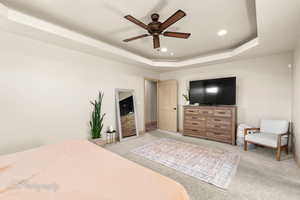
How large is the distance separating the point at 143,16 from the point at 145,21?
16cm

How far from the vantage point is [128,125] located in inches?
169

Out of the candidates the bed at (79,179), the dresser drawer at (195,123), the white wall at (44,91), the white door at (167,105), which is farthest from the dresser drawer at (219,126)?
the bed at (79,179)

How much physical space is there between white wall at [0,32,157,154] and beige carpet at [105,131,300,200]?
1634 mm

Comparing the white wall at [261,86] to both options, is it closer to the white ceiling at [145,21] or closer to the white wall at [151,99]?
the white ceiling at [145,21]

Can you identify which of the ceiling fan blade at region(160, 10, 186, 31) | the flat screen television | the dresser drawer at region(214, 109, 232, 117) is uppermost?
the ceiling fan blade at region(160, 10, 186, 31)

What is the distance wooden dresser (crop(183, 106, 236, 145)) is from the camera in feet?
12.0

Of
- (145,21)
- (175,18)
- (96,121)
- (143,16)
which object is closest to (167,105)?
(96,121)

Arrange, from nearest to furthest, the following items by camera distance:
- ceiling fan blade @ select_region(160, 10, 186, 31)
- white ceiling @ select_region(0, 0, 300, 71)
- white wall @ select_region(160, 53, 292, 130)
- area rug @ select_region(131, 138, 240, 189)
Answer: ceiling fan blade @ select_region(160, 10, 186, 31) < white ceiling @ select_region(0, 0, 300, 71) < area rug @ select_region(131, 138, 240, 189) < white wall @ select_region(160, 53, 292, 130)

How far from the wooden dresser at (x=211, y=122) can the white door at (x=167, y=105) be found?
0.72 m

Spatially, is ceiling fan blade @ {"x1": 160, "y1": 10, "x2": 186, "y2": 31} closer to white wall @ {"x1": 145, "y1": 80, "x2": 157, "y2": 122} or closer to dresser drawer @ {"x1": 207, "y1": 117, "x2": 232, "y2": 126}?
dresser drawer @ {"x1": 207, "y1": 117, "x2": 232, "y2": 126}

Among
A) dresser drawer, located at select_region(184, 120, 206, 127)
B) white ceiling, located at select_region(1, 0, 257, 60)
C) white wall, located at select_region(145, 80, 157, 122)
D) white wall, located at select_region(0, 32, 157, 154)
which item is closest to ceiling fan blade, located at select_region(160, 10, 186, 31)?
white ceiling, located at select_region(1, 0, 257, 60)

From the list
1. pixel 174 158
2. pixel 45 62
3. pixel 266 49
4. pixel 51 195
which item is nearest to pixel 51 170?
pixel 51 195

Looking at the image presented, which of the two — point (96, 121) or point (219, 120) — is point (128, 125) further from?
point (219, 120)

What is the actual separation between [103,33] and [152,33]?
48.9 inches
